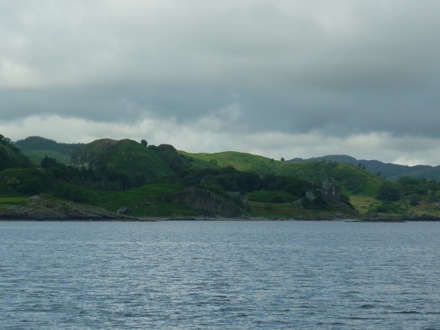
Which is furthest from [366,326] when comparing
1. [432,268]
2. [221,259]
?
[221,259]

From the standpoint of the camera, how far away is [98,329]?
202 ft

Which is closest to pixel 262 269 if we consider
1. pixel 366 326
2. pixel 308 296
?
pixel 308 296

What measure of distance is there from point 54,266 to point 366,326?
65.4 meters

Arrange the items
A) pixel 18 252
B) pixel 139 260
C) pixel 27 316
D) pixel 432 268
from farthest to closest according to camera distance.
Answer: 1. pixel 18 252
2. pixel 139 260
3. pixel 432 268
4. pixel 27 316

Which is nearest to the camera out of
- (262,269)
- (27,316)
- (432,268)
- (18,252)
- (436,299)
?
(27,316)

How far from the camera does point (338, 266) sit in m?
122

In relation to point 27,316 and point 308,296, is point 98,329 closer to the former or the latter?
point 27,316

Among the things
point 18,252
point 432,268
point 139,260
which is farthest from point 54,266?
point 432,268

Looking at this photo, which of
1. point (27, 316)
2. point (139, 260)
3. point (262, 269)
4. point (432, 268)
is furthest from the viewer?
point (139, 260)

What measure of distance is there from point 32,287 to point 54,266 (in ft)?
94.5

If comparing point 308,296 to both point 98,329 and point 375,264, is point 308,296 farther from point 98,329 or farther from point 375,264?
point 375,264

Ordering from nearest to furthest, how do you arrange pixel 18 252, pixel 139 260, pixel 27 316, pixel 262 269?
pixel 27 316
pixel 262 269
pixel 139 260
pixel 18 252

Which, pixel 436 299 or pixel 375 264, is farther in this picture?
pixel 375 264

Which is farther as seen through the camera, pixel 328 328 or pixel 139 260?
pixel 139 260
